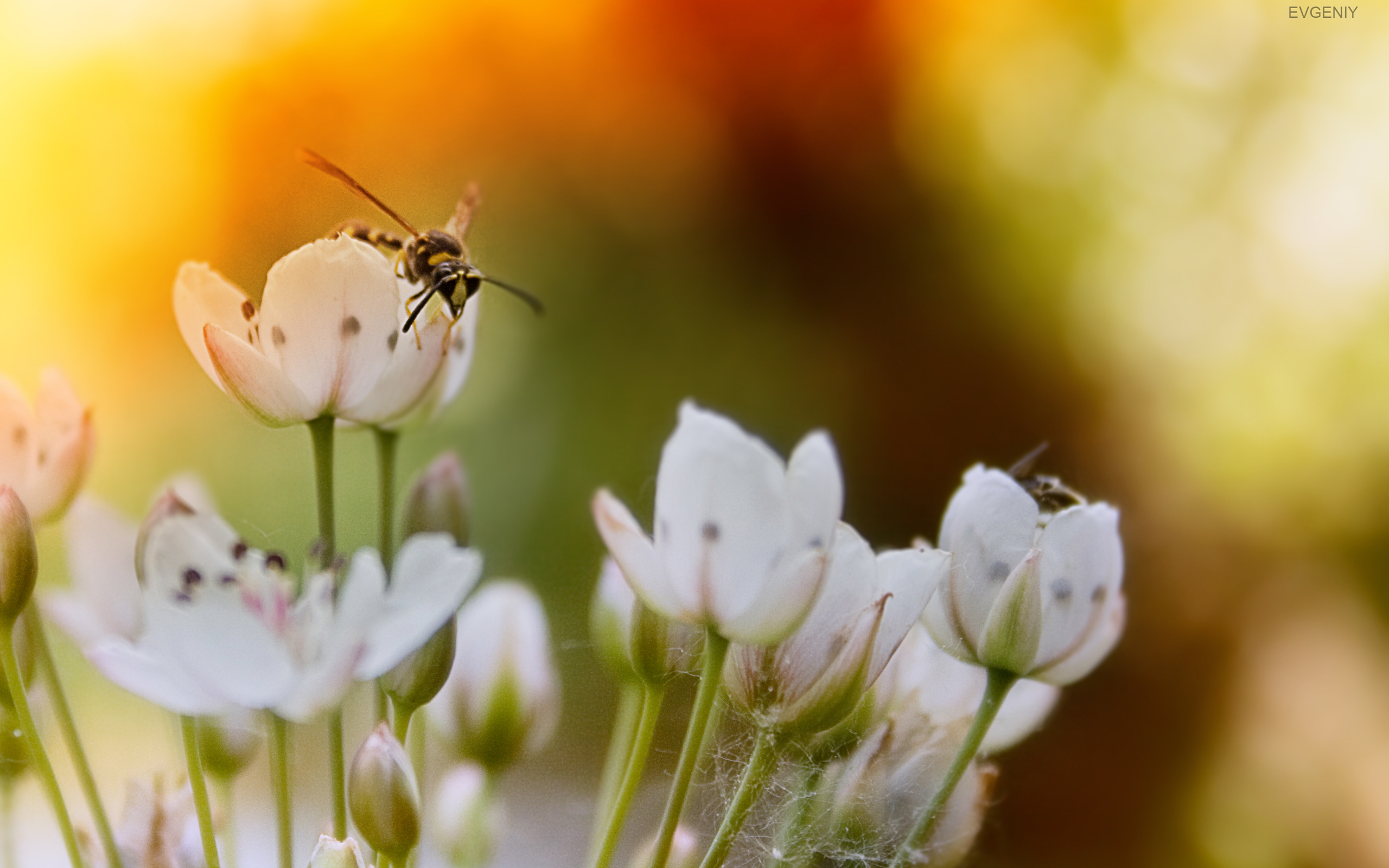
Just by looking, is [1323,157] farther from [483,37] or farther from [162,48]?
[162,48]

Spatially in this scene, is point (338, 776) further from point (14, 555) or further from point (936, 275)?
point (936, 275)

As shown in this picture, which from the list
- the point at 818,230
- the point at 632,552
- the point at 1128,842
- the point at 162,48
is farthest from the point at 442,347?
the point at 1128,842

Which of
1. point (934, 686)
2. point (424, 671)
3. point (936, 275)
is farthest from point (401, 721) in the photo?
point (936, 275)

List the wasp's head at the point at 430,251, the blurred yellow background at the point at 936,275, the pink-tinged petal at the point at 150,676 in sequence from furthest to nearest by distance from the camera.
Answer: the blurred yellow background at the point at 936,275
the wasp's head at the point at 430,251
the pink-tinged petal at the point at 150,676

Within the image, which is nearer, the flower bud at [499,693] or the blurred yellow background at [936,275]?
the flower bud at [499,693]

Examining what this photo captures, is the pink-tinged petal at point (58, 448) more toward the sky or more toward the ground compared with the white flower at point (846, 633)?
more toward the ground

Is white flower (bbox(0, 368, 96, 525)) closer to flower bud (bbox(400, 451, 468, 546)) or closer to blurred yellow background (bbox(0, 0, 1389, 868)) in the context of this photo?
flower bud (bbox(400, 451, 468, 546))

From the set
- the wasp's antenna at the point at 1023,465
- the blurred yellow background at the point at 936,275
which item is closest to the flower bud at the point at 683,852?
the wasp's antenna at the point at 1023,465

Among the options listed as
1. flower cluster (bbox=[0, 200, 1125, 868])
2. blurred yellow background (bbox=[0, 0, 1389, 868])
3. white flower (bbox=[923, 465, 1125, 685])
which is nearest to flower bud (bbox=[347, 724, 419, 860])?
flower cluster (bbox=[0, 200, 1125, 868])

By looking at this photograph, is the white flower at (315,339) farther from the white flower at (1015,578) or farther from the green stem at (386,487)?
the white flower at (1015,578)
